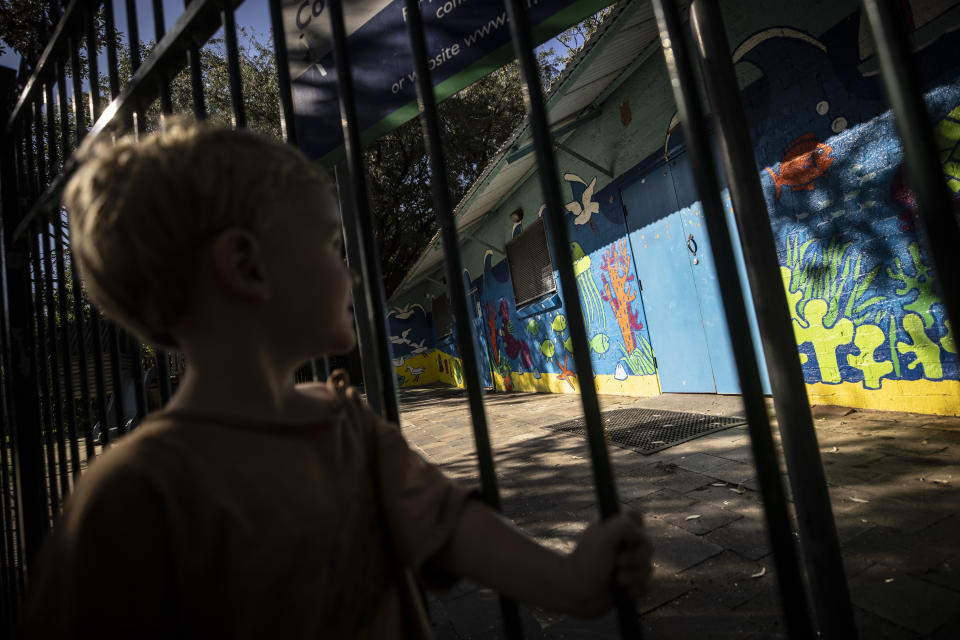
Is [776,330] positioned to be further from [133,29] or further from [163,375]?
[133,29]

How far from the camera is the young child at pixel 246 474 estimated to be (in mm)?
525

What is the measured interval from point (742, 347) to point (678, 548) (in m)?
1.95

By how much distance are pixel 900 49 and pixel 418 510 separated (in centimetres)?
78

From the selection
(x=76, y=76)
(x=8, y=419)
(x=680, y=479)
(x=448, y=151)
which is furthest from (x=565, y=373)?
(x=448, y=151)

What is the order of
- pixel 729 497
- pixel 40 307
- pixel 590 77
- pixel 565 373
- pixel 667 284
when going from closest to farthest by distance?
pixel 40 307 < pixel 729 497 < pixel 590 77 < pixel 667 284 < pixel 565 373

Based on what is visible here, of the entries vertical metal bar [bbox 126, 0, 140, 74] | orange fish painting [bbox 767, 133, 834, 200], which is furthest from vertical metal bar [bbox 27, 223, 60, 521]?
orange fish painting [bbox 767, 133, 834, 200]

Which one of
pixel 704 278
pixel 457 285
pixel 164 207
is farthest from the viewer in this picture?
pixel 704 278

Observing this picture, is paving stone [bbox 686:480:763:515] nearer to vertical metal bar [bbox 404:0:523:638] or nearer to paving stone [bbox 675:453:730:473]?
paving stone [bbox 675:453:730:473]

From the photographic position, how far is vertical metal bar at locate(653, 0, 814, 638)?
63 centimetres

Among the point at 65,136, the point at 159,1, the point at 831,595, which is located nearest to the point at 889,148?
the point at 831,595

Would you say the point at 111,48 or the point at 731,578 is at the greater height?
the point at 111,48

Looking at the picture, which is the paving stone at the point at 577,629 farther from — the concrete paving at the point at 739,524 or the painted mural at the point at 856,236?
the painted mural at the point at 856,236

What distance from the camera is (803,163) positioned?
4039 mm

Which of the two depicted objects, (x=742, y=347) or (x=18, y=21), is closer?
(x=742, y=347)
